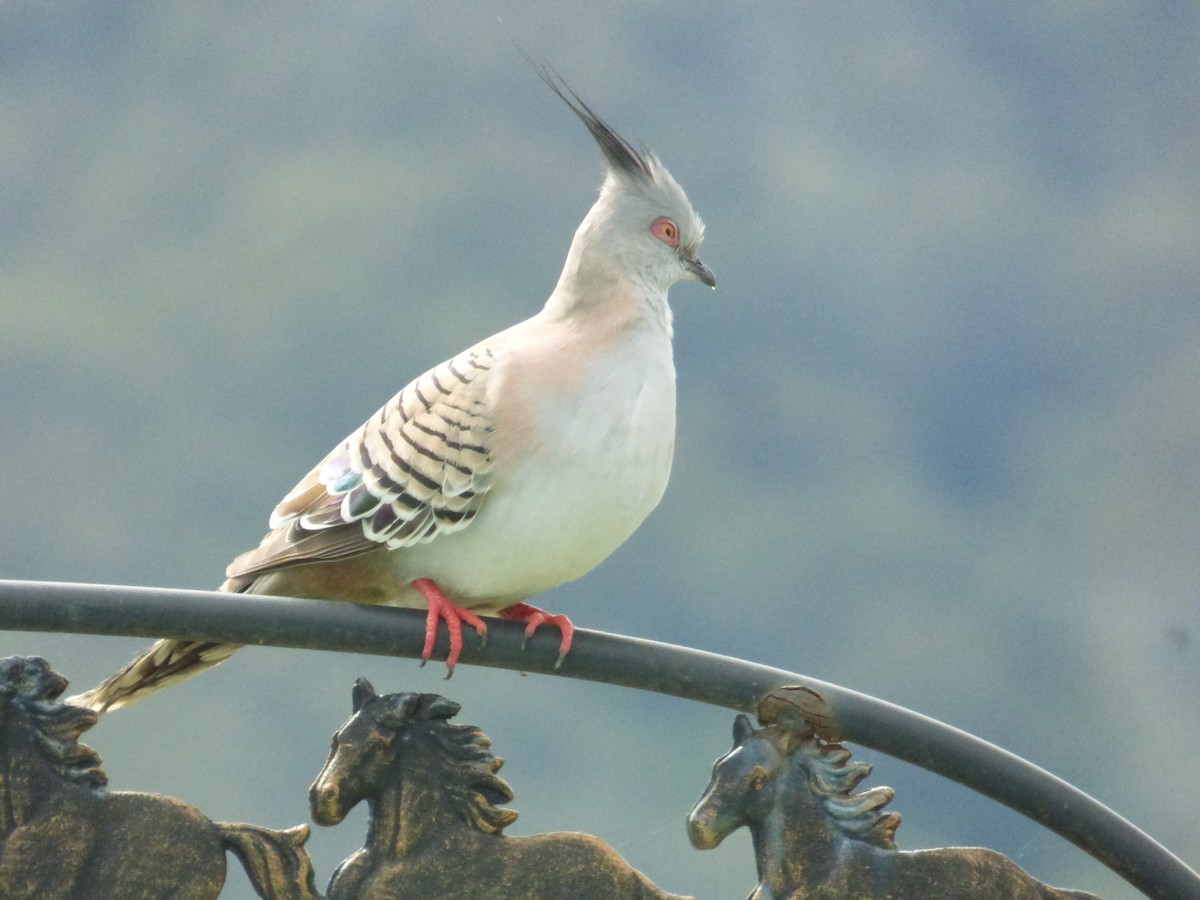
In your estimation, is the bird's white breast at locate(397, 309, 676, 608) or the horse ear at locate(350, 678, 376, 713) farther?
the bird's white breast at locate(397, 309, 676, 608)

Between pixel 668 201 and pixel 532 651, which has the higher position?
pixel 668 201

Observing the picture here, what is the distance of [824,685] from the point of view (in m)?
2.02

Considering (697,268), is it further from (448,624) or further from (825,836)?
(825,836)

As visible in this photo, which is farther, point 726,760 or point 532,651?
point 532,651

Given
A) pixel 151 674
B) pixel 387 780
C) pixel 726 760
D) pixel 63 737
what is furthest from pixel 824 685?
pixel 151 674

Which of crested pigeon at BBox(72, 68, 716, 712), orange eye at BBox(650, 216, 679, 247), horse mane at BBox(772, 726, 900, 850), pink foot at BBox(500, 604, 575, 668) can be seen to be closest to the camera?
horse mane at BBox(772, 726, 900, 850)

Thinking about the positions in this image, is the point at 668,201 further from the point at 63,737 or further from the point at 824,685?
the point at 63,737

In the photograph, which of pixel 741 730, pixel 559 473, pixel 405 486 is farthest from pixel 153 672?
pixel 741 730

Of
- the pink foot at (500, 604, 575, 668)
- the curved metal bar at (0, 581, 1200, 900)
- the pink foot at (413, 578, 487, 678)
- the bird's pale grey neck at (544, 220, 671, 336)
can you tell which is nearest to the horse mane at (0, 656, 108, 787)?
the curved metal bar at (0, 581, 1200, 900)

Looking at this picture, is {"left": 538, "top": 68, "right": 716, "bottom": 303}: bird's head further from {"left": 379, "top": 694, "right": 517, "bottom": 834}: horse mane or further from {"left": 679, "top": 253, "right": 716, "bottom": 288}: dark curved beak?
{"left": 379, "top": 694, "right": 517, "bottom": 834}: horse mane

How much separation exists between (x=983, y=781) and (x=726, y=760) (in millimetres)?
410

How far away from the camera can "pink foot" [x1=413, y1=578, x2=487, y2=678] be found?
2.20 meters

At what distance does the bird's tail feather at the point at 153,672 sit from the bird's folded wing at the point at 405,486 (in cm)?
22

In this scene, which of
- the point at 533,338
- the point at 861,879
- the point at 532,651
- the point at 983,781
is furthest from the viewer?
the point at 533,338
